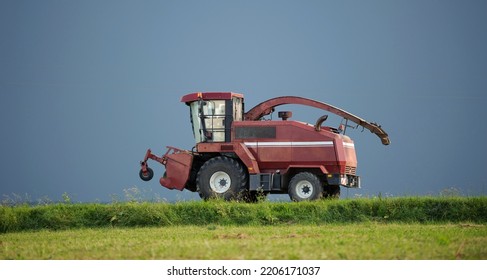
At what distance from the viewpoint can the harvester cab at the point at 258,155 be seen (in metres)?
25.5

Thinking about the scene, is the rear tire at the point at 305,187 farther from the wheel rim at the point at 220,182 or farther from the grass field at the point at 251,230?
the grass field at the point at 251,230

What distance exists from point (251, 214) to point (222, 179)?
388 centimetres

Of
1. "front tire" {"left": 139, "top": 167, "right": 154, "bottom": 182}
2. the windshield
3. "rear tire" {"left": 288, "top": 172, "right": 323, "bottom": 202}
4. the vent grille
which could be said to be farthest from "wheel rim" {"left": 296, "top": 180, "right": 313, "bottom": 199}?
"front tire" {"left": 139, "top": 167, "right": 154, "bottom": 182}

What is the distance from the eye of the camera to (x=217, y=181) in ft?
85.1

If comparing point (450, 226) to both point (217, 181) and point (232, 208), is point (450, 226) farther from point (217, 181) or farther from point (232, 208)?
point (217, 181)

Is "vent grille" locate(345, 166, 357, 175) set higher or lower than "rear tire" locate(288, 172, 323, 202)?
higher

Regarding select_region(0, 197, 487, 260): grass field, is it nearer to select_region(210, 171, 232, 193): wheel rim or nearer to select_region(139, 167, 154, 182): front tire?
select_region(210, 171, 232, 193): wheel rim

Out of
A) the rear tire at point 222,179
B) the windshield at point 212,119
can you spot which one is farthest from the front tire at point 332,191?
the windshield at point 212,119

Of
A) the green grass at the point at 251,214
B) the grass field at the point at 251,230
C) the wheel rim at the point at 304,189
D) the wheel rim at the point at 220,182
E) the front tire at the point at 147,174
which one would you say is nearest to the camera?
the grass field at the point at 251,230

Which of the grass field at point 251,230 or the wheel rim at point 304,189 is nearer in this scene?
the grass field at point 251,230

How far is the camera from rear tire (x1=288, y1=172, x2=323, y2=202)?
25094 millimetres

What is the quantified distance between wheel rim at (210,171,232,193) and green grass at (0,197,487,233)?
9.38 ft

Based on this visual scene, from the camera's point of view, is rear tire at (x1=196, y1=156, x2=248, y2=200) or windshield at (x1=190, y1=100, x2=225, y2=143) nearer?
rear tire at (x1=196, y1=156, x2=248, y2=200)
